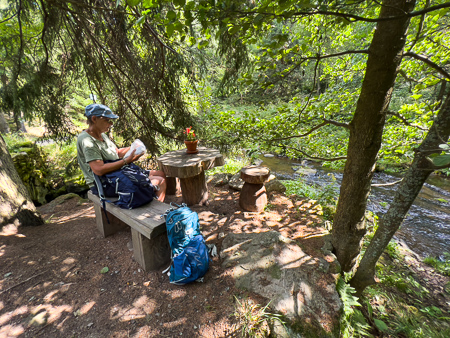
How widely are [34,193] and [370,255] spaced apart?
22.6 ft

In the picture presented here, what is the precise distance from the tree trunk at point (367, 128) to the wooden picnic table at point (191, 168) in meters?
1.90

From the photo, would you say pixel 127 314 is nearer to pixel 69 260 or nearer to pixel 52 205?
pixel 69 260

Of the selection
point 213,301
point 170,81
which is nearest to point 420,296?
point 213,301

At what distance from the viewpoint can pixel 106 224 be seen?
9.29 ft

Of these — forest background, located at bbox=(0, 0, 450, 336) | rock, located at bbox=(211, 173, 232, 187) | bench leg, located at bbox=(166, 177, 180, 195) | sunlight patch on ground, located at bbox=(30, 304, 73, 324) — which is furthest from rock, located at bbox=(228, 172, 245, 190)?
sunlight patch on ground, located at bbox=(30, 304, 73, 324)

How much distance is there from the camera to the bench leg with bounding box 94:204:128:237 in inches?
110

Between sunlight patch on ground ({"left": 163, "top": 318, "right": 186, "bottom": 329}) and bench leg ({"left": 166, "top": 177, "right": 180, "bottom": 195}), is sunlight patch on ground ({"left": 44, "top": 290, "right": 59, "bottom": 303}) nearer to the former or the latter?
sunlight patch on ground ({"left": 163, "top": 318, "right": 186, "bottom": 329})

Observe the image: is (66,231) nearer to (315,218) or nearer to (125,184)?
(125,184)

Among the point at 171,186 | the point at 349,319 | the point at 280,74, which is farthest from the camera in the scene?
the point at 171,186

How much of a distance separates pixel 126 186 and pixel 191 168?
93cm

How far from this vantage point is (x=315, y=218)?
10.5 feet

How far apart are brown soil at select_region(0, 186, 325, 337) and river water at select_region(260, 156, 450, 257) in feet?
9.42

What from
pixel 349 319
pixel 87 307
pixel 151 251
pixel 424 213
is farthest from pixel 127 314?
pixel 424 213

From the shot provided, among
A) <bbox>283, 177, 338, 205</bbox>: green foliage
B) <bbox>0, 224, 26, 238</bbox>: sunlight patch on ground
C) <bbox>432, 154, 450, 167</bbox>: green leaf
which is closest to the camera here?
<bbox>432, 154, 450, 167</bbox>: green leaf
